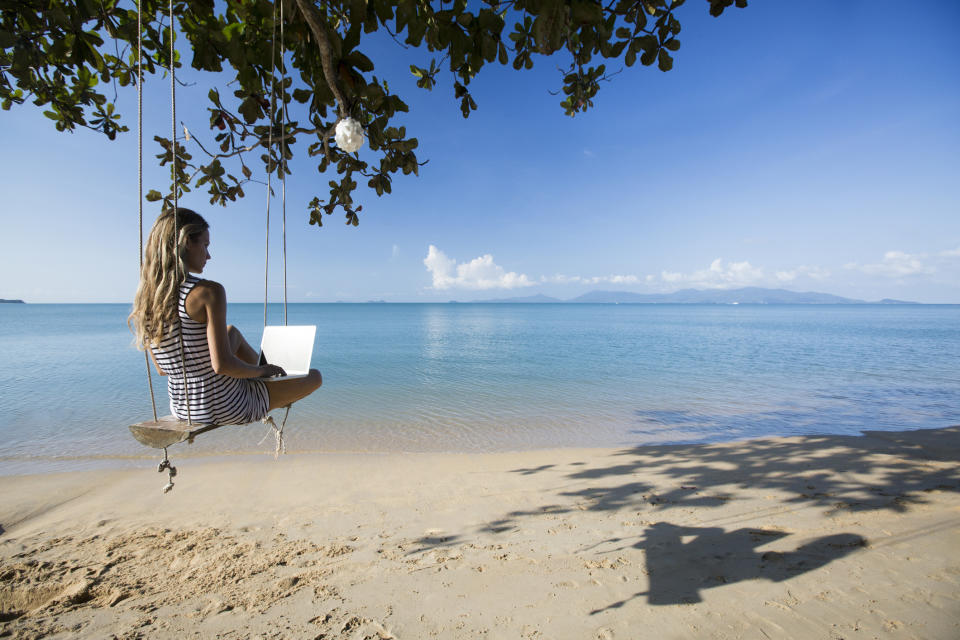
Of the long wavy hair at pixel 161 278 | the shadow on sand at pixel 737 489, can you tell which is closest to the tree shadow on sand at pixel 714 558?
the shadow on sand at pixel 737 489

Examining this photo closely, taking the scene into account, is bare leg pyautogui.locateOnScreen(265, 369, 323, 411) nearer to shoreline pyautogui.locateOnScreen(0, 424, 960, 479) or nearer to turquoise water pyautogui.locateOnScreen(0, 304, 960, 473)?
shoreline pyautogui.locateOnScreen(0, 424, 960, 479)

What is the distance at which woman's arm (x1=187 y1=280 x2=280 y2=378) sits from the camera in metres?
2.35

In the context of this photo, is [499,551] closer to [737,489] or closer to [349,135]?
[737,489]

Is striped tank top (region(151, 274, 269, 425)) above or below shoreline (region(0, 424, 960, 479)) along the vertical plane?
above

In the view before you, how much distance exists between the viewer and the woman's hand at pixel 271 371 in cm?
265

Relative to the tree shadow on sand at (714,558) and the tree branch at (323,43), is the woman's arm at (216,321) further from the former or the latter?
the tree shadow on sand at (714,558)

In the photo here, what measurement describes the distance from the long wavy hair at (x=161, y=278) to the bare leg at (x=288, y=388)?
0.68m

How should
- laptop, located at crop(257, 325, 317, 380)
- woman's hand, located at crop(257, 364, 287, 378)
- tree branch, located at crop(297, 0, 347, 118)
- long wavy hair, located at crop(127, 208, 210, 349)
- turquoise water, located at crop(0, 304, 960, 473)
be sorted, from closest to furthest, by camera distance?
tree branch, located at crop(297, 0, 347, 118)
long wavy hair, located at crop(127, 208, 210, 349)
woman's hand, located at crop(257, 364, 287, 378)
laptop, located at crop(257, 325, 317, 380)
turquoise water, located at crop(0, 304, 960, 473)

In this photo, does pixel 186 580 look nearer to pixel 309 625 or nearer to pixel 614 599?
pixel 309 625

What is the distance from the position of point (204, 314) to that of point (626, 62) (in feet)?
10.1

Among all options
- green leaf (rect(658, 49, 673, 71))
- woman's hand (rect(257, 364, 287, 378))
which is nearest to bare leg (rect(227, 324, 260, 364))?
woman's hand (rect(257, 364, 287, 378))

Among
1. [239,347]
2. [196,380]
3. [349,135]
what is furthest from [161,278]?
[349,135]

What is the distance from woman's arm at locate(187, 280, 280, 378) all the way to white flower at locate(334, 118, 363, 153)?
109 cm

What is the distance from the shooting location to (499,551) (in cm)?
327
